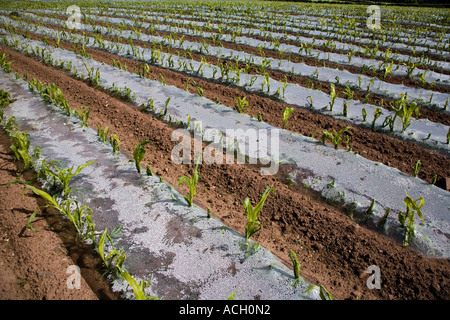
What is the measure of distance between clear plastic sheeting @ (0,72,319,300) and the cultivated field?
0.03ft

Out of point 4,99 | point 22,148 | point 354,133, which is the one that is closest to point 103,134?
point 22,148

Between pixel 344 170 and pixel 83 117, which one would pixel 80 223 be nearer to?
pixel 83 117

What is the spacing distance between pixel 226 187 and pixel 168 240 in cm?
86

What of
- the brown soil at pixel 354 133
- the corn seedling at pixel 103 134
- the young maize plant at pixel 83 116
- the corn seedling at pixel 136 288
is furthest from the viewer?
the young maize plant at pixel 83 116

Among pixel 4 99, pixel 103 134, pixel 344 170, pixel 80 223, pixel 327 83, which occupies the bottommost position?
pixel 80 223

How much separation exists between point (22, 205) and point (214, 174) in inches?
68.8

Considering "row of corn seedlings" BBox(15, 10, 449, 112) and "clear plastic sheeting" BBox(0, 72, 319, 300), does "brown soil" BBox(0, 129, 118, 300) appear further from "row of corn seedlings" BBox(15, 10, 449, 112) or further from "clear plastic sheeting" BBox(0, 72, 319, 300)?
"row of corn seedlings" BBox(15, 10, 449, 112)

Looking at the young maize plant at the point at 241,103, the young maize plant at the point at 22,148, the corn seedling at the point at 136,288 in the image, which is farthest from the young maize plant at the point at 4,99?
the corn seedling at the point at 136,288

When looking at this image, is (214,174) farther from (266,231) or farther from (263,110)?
(263,110)

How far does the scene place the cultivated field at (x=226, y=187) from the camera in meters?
1.80

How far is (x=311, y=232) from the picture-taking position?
85.4 inches

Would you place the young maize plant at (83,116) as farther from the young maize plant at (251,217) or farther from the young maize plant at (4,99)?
the young maize plant at (251,217)

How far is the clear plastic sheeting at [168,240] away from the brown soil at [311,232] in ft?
0.67

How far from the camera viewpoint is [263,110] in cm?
402
